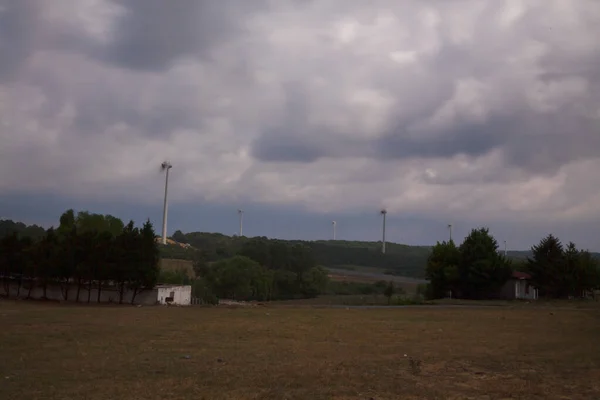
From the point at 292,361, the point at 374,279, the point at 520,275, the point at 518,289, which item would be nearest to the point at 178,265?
the point at 374,279

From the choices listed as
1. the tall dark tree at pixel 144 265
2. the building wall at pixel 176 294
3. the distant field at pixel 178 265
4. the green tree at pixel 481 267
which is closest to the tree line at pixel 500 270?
the green tree at pixel 481 267

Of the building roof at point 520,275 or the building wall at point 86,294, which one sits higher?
the building roof at point 520,275

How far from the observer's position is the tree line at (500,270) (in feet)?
179

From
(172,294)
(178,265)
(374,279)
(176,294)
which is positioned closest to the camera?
(172,294)

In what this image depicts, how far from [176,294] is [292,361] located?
34.9 meters

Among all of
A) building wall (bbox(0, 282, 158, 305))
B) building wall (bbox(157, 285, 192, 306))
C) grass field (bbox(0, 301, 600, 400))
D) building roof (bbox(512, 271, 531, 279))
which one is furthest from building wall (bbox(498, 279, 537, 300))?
building wall (bbox(0, 282, 158, 305))

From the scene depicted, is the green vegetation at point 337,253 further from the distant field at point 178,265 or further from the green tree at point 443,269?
the green tree at point 443,269

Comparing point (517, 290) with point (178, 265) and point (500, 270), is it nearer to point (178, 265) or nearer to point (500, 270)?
point (500, 270)

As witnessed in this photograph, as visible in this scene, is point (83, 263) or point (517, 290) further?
point (517, 290)

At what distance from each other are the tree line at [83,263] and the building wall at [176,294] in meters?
1.67

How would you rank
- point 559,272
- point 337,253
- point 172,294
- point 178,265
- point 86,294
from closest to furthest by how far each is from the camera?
point 86,294, point 172,294, point 559,272, point 178,265, point 337,253

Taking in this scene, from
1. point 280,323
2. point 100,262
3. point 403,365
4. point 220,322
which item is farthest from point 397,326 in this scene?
point 100,262

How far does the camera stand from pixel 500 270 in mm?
55688

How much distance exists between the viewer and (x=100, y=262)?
143 feet
